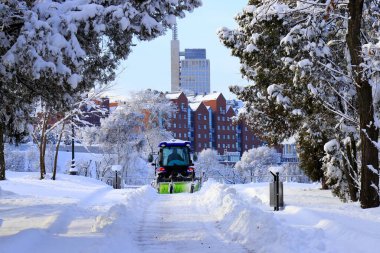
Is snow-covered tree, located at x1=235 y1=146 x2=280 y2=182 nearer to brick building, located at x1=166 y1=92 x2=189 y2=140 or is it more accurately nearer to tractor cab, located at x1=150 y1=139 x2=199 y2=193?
brick building, located at x1=166 y1=92 x2=189 y2=140

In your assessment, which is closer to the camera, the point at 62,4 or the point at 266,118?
the point at 62,4

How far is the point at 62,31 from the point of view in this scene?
8.64 m

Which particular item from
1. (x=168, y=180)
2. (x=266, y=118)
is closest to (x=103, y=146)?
(x=168, y=180)

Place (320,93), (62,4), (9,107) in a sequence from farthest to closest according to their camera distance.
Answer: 1. (320,93)
2. (9,107)
3. (62,4)

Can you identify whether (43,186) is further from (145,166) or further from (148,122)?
(145,166)

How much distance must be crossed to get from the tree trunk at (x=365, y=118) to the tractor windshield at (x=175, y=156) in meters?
14.8

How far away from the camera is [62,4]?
358 inches

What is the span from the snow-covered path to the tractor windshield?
1194cm

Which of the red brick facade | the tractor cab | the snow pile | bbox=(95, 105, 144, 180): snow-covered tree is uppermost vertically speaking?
the red brick facade

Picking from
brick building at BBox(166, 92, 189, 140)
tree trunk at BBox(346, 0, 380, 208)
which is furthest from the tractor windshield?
brick building at BBox(166, 92, 189, 140)

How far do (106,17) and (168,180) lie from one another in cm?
1647

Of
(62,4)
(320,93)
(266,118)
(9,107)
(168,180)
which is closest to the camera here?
(62,4)

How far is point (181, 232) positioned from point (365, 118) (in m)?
5.41

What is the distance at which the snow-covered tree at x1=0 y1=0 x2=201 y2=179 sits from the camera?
8.31m
